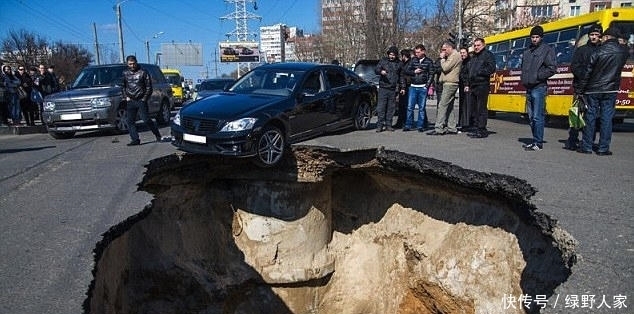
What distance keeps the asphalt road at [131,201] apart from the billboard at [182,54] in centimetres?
5246

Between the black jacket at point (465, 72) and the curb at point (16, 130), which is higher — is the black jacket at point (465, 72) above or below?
above

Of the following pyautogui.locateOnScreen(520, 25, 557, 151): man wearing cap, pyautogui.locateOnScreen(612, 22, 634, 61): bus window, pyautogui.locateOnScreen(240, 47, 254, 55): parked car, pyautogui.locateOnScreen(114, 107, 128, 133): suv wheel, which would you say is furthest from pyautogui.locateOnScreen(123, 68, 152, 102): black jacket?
pyautogui.locateOnScreen(240, 47, 254, 55): parked car

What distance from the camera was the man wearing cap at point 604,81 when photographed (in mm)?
5996

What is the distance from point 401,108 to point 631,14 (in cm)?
518

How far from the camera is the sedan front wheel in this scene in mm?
6009

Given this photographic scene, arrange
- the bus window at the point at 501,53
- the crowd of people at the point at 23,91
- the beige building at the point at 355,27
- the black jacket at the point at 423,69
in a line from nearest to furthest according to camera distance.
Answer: the black jacket at the point at 423,69 < the crowd of people at the point at 23,91 < the bus window at the point at 501,53 < the beige building at the point at 355,27

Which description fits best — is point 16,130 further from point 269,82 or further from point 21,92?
point 269,82

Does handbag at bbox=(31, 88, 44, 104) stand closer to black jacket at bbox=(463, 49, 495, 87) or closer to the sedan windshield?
the sedan windshield

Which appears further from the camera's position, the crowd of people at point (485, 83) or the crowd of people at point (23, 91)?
the crowd of people at point (23, 91)

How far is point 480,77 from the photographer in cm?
787

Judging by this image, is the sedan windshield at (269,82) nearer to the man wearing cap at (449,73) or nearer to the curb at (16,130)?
the man wearing cap at (449,73)

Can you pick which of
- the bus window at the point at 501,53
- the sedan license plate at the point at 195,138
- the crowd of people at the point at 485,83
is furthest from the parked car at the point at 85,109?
the bus window at the point at 501,53

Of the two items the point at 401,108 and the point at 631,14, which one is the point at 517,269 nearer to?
the point at 401,108

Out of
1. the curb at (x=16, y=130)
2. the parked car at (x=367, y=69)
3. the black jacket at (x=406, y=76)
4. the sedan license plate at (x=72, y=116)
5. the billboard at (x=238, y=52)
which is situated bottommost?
the curb at (x=16, y=130)
